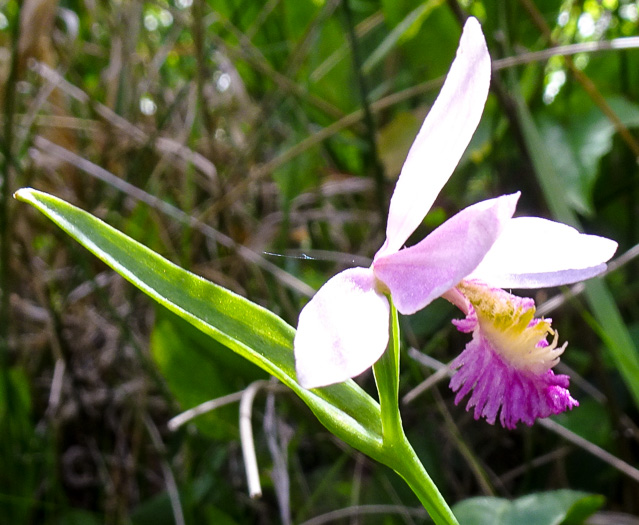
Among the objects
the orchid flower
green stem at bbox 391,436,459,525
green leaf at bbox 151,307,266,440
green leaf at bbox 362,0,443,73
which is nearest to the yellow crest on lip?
the orchid flower

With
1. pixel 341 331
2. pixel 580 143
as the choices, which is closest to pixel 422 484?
pixel 341 331

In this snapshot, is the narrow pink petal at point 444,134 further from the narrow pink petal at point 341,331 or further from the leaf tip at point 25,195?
the leaf tip at point 25,195

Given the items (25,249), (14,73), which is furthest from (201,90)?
(25,249)

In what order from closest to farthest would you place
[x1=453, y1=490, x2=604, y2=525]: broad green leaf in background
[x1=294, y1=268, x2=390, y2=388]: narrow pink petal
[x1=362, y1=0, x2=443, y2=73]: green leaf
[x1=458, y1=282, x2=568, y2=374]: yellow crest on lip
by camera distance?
[x1=294, y1=268, x2=390, y2=388]: narrow pink petal → [x1=458, y1=282, x2=568, y2=374]: yellow crest on lip → [x1=453, y1=490, x2=604, y2=525]: broad green leaf in background → [x1=362, y1=0, x2=443, y2=73]: green leaf

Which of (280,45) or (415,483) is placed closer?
(415,483)

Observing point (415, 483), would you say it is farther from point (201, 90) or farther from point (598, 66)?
point (598, 66)

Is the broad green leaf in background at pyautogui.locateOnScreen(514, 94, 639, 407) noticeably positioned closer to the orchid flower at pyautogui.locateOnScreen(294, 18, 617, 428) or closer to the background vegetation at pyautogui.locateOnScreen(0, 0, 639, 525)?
the background vegetation at pyautogui.locateOnScreen(0, 0, 639, 525)

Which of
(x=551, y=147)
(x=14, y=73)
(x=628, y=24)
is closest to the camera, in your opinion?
(x=14, y=73)
